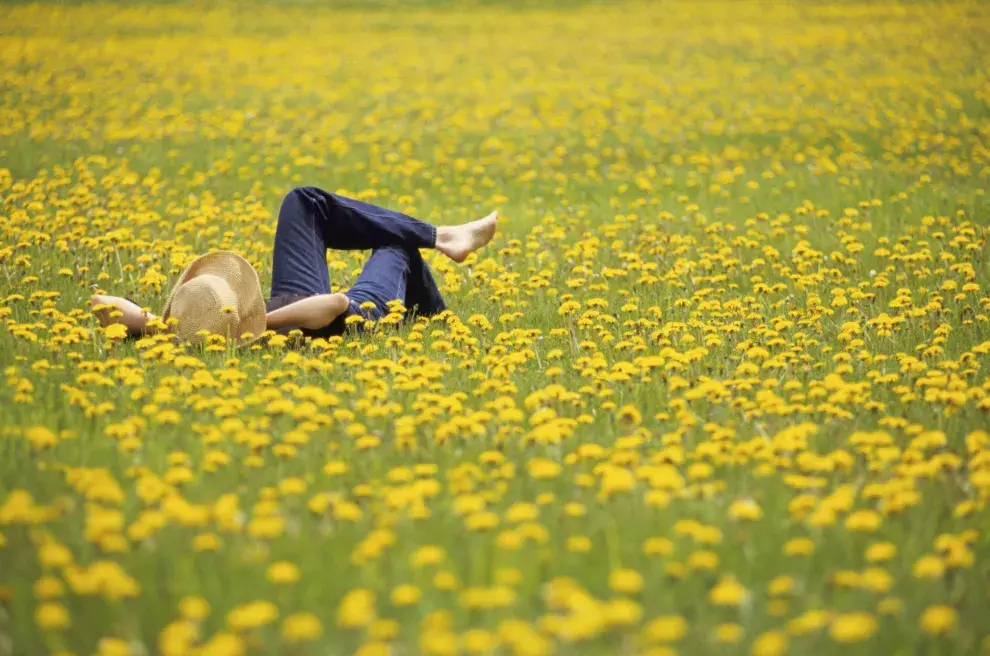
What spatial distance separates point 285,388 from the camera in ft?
13.3

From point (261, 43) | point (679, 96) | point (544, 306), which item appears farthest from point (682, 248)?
point (261, 43)

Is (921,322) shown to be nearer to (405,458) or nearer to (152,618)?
(405,458)

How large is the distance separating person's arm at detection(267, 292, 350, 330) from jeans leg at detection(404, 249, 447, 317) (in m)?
0.83

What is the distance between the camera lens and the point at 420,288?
5645mm

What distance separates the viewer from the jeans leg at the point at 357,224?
18.1 feet

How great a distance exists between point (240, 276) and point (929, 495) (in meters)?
2.95

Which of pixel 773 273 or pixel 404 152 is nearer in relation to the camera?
pixel 773 273

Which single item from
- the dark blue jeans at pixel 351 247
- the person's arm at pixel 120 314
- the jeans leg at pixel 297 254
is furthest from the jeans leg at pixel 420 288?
the person's arm at pixel 120 314

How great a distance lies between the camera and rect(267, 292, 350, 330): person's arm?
4777 mm

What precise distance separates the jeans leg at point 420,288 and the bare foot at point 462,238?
149mm

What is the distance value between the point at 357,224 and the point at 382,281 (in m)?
0.41

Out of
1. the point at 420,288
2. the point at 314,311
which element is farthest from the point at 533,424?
the point at 420,288

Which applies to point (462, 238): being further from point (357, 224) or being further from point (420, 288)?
point (357, 224)

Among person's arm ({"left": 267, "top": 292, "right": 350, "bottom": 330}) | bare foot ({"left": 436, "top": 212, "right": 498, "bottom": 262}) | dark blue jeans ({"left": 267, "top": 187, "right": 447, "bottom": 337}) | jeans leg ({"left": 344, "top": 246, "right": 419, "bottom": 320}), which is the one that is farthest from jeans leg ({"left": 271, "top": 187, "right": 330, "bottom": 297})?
bare foot ({"left": 436, "top": 212, "right": 498, "bottom": 262})
